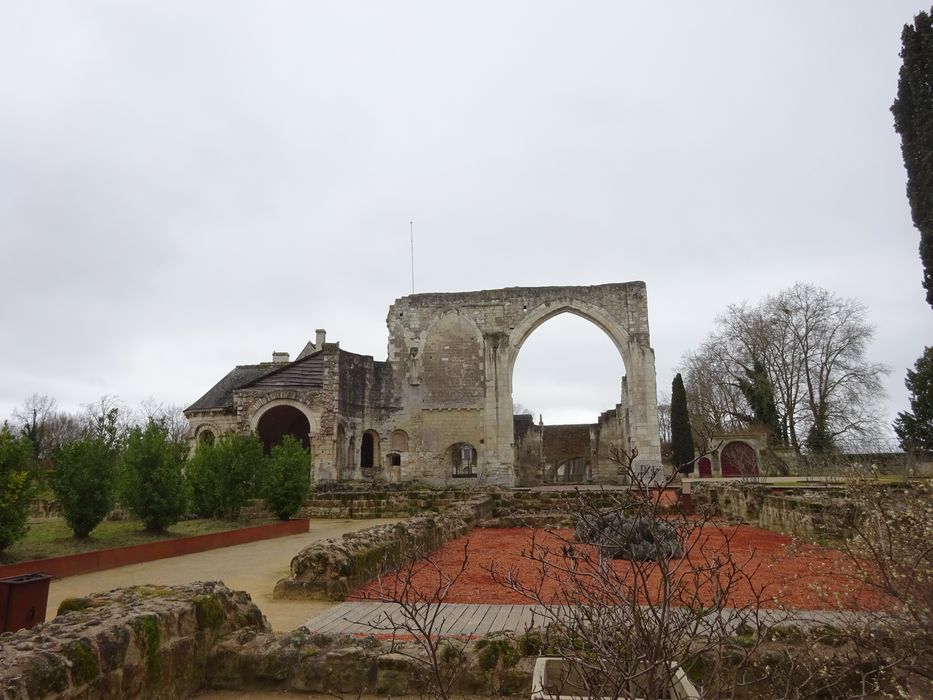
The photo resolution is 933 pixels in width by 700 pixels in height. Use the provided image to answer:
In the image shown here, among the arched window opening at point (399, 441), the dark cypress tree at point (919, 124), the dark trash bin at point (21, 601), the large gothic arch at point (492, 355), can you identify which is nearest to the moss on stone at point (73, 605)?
the dark trash bin at point (21, 601)

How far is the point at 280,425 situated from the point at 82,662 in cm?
2685

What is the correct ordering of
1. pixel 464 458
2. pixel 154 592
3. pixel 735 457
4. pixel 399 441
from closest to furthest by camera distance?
1. pixel 154 592
2. pixel 399 441
3. pixel 735 457
4. pixel 464 458

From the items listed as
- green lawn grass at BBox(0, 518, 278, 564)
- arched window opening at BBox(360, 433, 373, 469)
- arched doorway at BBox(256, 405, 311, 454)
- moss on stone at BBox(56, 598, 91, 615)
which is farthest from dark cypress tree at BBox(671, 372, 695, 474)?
moss on stone at BBox(56, 598, 91, 615)

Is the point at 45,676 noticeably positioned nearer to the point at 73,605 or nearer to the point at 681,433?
the point at 73,605

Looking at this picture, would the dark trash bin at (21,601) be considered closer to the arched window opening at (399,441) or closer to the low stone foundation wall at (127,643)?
the low stone foundation wall at (127,643)

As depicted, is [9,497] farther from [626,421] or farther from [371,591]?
[626,421]

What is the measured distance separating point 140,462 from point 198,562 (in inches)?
116

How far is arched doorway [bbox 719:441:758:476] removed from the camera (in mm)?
31672

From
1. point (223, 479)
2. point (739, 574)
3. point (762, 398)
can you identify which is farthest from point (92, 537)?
point (762, 398)

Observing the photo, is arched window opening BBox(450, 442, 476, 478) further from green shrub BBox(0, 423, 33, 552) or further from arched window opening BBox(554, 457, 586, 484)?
green shrub BBox(0, 423, 33, 552)

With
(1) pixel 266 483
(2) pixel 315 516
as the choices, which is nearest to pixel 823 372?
(2) pixel 315 516

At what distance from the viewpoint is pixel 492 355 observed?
97.7ft

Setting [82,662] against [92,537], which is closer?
[82,662]

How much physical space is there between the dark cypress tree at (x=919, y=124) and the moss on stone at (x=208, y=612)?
94.0 ft
